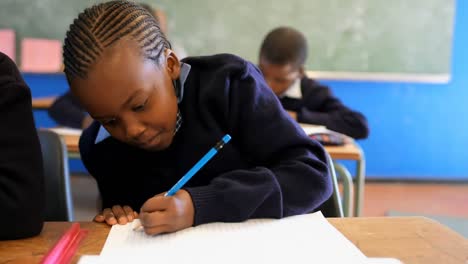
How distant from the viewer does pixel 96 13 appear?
32.5 inches

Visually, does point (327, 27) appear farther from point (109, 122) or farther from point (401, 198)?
point (109, 122)

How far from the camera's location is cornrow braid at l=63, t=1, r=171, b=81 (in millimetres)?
786

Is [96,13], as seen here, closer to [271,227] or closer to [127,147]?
[127,147]

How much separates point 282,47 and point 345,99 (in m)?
1.62

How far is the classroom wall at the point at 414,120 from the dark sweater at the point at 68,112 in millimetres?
1264

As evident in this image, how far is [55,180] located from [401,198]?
2.83 metres

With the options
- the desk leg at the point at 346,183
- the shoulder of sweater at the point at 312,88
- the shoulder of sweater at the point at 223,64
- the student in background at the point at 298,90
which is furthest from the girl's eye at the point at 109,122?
the shoulder of sweater at the point at 312,88

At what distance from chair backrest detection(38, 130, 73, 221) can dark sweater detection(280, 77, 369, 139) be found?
4.33 ft

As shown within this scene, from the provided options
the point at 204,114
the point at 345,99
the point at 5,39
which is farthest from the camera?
the point at 345,99

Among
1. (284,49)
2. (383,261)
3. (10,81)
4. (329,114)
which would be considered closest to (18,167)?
(10,81)

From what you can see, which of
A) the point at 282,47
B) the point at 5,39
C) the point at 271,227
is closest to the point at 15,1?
the point at 5,39

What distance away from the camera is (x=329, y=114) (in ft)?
7.81

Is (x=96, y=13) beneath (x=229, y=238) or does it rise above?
above

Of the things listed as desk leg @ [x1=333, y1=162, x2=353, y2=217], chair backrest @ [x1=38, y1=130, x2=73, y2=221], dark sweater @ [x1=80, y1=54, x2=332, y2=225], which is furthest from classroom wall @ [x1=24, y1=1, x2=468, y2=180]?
dark sweater @ [x1=80, y1=54, x2=332, y2=225]
